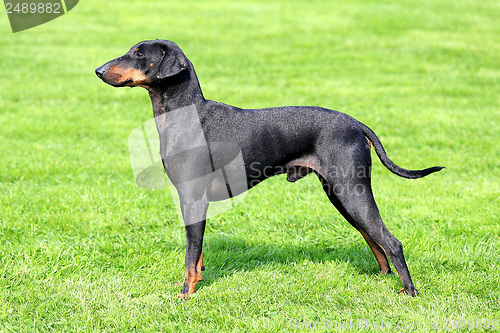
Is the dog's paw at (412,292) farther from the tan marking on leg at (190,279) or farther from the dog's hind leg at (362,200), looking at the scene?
the tan marking on leg at (190,279)

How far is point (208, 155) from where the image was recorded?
14.0ft

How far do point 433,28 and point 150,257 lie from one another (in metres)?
16.6

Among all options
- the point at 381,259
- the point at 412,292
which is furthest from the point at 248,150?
the point at 412,292

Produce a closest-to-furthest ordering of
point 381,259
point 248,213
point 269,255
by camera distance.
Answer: point 381,259
point 269,255
point 248,213

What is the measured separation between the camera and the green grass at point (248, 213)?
420cm

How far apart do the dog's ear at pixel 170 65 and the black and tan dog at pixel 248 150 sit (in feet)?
0.18

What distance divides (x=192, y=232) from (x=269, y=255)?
1177 mm

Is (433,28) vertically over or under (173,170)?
under

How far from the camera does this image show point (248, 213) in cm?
600

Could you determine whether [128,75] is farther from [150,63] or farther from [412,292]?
[412,292]

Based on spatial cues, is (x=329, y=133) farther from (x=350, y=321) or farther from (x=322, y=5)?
(x=322, y=5)

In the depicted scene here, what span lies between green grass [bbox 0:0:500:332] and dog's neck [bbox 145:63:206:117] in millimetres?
1487

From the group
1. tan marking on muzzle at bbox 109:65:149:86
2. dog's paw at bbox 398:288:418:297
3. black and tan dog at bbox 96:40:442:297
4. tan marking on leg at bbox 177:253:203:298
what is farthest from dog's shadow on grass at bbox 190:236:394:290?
tan marking on muzzle at bbox 109:65:149:86

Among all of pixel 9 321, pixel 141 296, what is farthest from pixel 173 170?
pixel 9 321
